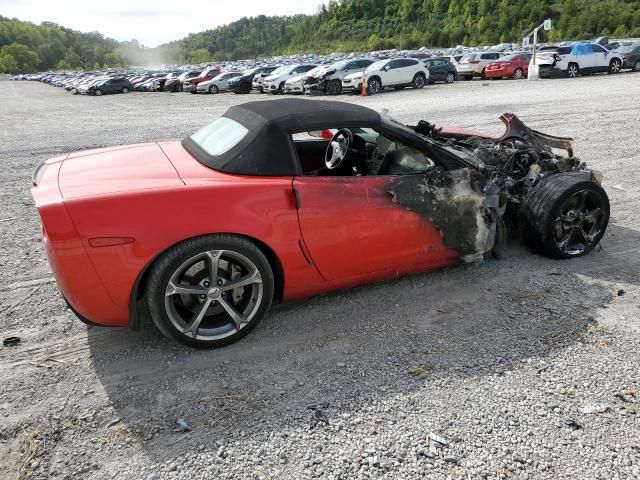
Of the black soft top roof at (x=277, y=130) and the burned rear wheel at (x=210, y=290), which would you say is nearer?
the burned rear wheel at (x=210, y=290)

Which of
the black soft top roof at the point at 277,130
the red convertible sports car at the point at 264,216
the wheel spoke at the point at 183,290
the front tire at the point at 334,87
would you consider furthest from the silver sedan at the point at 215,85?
the wheel spoke at the point at 183,290

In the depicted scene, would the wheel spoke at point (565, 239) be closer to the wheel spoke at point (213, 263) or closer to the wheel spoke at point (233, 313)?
the wheel spoke at point (233, 313)

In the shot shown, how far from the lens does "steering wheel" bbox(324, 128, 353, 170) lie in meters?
4.10

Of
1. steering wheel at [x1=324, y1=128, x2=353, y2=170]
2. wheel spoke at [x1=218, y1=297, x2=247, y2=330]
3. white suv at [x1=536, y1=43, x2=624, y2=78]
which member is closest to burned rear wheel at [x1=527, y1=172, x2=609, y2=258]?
steering wheel at [x1=324, y1=128, x2=353, y2=170]

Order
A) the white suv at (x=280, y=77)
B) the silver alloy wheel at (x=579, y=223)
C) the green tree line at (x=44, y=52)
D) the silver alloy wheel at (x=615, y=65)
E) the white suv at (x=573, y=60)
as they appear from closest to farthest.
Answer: the silver alloy wheel at (x=579, y=223), the white suv at (x=573, y=60), the silver alloy wheel at (x=615, y=65), the white suv at (x=280, y=77), the green tree line at (x=44, y=52)

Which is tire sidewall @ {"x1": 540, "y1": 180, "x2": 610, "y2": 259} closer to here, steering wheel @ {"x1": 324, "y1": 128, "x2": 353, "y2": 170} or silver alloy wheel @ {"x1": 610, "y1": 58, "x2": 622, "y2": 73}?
steering wheel @ {"x1": 324, "y1": 128, "x2": 353, "y2": 170}

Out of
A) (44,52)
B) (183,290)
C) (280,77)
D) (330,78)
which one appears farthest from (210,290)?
(44,52)

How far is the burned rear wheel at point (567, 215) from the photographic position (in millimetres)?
4188

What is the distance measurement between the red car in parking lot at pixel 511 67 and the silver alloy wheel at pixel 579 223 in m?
23.8

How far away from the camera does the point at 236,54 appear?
183 metres

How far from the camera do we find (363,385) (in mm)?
2877

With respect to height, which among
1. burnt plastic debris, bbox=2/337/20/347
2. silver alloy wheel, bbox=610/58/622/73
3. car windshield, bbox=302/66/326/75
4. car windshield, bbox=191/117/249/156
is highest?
car windshield, bbox=302/66/326/75

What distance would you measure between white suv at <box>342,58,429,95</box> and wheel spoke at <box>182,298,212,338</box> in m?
20.2

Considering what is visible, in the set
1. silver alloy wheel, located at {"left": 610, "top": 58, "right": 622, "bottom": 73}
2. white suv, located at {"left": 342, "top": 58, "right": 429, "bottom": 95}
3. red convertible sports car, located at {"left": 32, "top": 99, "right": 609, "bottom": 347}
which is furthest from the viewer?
silver alloy wheel, located at {"left": 610, "top": 58, "right": 622, "bottom": 73}
